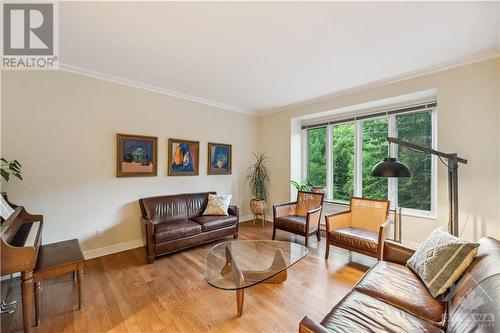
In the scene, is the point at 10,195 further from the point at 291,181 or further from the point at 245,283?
the point at 291,181

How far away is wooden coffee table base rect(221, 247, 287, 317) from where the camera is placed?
1.87m

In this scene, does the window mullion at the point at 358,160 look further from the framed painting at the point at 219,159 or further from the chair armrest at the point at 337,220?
the framed painting at the point at 219,159

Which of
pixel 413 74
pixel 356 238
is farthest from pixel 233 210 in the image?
pixel 413 74

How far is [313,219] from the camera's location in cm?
346

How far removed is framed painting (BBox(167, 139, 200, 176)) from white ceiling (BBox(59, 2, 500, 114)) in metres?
1.10

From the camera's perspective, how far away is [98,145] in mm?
3094

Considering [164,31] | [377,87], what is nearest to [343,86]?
[377,87]

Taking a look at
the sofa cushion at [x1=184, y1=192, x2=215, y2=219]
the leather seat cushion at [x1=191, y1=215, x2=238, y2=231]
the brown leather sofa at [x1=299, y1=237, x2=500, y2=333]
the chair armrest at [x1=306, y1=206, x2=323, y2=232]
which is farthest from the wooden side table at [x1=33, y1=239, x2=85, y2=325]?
the chair armrest at [x1=306, y1=206, x2=323, y2=232]

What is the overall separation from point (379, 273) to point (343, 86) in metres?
2.86

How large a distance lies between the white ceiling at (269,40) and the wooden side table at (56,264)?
216 centimetres

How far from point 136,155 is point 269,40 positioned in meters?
2.62

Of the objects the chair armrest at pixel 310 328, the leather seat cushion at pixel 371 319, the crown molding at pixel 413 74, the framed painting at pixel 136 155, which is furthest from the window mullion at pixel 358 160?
the framed painting at pixel 136 155

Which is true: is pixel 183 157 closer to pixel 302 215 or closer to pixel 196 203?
pixel 196 203

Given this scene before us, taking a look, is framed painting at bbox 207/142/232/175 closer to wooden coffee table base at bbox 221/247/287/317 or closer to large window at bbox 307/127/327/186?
large window at bbox 307/127/327/186
